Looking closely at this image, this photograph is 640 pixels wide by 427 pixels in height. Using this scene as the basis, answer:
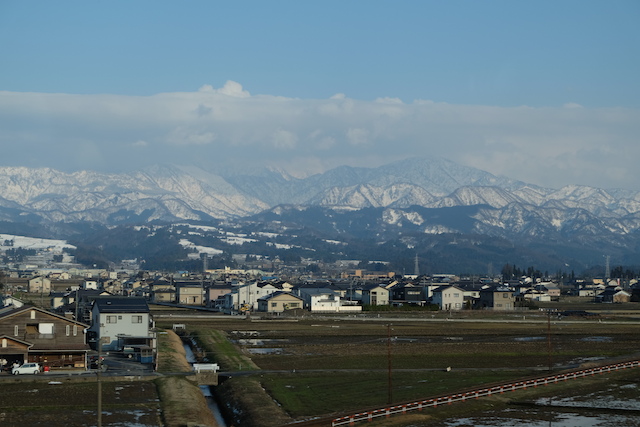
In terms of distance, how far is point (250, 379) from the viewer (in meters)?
35.2

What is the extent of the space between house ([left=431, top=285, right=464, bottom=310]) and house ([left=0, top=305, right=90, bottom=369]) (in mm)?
58911

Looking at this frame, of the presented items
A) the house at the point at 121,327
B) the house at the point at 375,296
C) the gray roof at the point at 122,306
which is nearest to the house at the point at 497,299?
the house at the point at 375,296

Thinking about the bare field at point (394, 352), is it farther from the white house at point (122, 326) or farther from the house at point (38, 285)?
the house at point (38, 285)

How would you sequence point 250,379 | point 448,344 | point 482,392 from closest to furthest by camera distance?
point 482,392
point 250,379
point 448,344

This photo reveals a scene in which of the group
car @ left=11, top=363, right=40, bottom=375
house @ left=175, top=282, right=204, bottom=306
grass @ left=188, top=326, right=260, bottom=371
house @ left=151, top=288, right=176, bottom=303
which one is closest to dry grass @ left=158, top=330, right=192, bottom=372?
grass @ left=188, top=326, right=260, bottom=371

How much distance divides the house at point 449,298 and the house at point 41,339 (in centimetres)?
5891

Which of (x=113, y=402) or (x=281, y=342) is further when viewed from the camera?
(x=281, y=342)

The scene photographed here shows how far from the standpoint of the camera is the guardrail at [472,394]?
26.8 metres

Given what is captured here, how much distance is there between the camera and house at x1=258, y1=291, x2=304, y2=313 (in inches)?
3524

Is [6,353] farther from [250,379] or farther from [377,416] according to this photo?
[377,416]

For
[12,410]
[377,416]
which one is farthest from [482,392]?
[12,410]

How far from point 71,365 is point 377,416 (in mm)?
16017

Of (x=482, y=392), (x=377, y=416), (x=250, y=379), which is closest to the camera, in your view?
(x=377, y=416)

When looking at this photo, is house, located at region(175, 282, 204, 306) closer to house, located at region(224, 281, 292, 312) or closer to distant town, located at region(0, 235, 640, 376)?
distant town, located at region(0, 235, 640, 376)
